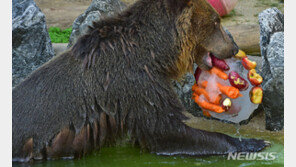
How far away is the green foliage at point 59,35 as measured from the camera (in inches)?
373

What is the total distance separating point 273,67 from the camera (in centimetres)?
588

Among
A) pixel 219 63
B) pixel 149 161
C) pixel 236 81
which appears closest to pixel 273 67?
pixel 236 81

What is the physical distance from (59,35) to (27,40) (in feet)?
10.5

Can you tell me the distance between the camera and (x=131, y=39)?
4.98 meters

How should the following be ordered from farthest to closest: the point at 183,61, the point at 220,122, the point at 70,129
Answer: the point at 220,122 < the point at 183,61 < the point at 70,129

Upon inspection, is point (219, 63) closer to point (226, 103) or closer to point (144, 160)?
point (226, 103)

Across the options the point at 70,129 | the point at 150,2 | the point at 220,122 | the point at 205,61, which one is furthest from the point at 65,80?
the point at 220,122

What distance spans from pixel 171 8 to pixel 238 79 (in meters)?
1.20

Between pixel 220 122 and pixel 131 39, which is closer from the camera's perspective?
pixel 131 39

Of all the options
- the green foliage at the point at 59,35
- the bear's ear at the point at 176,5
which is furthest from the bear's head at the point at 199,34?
the green foliage at the point at 59,35

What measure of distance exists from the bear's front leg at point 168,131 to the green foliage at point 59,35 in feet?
16.0

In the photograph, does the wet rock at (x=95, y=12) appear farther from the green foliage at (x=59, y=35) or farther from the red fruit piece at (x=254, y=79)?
the red fruit piece at (x=254, y=79)

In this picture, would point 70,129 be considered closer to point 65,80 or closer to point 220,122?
point 65,80

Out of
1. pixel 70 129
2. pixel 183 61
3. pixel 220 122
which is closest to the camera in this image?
pixel 70 129
